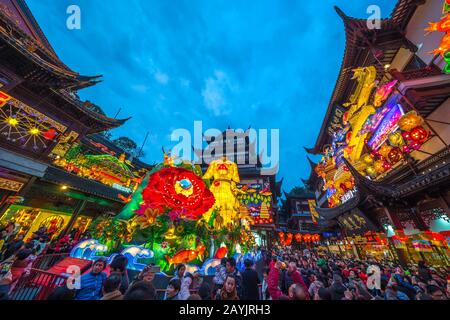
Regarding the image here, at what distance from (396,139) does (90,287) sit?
434 inches

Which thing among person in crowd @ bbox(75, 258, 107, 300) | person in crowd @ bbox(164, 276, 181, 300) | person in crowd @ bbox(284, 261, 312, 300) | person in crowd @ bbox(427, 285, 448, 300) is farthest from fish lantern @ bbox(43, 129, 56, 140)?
person in crowd @ bbox(427, 285, 448, 300)

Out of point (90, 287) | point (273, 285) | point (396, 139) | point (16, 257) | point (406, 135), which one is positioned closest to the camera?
point (90, 287)

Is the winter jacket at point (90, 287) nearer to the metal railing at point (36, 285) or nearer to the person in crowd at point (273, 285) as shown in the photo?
the metal railing at point (36, 285)

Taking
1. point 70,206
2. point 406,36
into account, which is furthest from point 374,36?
point 70,206

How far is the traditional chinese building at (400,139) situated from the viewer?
596 centimetres

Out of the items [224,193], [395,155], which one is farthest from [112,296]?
[395,155]

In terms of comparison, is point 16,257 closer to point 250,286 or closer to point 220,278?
point 220,278

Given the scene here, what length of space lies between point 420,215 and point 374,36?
919 centimetres

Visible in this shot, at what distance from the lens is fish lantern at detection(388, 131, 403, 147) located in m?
7.26

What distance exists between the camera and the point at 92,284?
263 cm

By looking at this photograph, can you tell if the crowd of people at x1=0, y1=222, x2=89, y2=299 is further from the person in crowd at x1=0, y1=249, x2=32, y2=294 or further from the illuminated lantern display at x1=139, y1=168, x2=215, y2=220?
the illuminated lantern display at x1=139, y1=168, x2=215, y2=220

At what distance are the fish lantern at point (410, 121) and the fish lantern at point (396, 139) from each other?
611 mm

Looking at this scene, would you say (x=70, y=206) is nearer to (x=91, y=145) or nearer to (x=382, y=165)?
(x=91, y=145)

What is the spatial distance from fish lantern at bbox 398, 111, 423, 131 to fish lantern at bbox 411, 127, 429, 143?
5.8 inches
